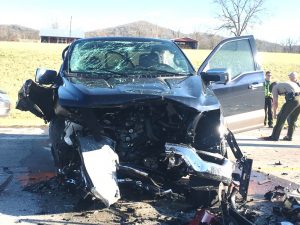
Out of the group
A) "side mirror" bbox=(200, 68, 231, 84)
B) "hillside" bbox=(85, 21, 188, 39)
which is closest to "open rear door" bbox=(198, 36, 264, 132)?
"side mirror" bbox=(200, 68, 231, 84)

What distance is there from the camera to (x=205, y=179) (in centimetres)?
446

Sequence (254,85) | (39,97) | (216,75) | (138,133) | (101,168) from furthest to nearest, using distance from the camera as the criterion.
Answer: (254,85), (216,75), (39,97), (138,133), (101,168)

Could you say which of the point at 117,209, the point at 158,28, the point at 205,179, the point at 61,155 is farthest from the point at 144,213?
the point at 158,28

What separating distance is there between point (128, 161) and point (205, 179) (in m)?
0.82

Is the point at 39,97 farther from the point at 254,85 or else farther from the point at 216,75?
the point at 254,85

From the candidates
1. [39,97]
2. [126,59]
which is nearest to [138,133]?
[126,59]

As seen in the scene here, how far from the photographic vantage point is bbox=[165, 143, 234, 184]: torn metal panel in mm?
4320

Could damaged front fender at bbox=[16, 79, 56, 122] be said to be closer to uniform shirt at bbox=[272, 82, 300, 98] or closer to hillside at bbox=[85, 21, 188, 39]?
uniform shirt at bbox=[272, 82, 300, 98]

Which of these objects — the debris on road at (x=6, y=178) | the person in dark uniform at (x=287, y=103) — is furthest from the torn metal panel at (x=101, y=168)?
the person in dark uniform at (x=287, y=103)

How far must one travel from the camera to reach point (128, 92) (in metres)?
4.44

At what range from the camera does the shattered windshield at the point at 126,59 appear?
5570mm

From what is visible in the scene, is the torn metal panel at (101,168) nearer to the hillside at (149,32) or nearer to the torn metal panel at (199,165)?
the torn metal panel at (199,165)

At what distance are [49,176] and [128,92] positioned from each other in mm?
2163

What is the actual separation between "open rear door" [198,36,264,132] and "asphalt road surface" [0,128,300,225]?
0.75m
